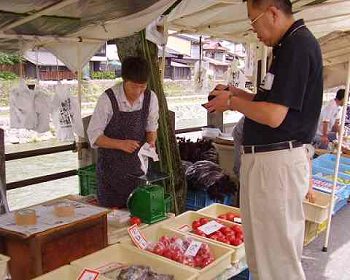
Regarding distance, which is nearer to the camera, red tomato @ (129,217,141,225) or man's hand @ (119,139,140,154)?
red tomato @ (129,217,141,225)

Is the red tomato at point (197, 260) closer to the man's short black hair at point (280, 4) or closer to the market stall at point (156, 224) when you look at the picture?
the market stall at point (156, 224)

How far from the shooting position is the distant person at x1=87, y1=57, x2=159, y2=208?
2.61m

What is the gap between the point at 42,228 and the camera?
1.77m

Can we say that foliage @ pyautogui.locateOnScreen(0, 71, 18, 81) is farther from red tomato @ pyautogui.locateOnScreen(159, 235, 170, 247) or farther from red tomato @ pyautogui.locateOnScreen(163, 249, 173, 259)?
red tomato @ pyautogui.locateOnScreen(163, 249, 173, 259)

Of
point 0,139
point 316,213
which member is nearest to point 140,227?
point 0,139

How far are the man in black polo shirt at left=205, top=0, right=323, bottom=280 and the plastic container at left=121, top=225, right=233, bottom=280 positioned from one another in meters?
0.18

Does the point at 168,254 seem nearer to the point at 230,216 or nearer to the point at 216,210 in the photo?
the point at 230,216

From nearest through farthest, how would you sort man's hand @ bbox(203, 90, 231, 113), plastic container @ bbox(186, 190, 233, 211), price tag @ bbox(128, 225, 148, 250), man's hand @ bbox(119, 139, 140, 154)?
man's hand @ bbox(203, 90, 231, 113) < price tag @ bbox(128, 225, 148, 250) < man's hand @ bbox(119, 139, 140, 154) < plastic container @ bbox(186, 190, 233, 211)

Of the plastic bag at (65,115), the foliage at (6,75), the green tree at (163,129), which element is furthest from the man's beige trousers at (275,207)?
the foliage at (6,75)

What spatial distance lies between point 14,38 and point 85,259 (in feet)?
5.19

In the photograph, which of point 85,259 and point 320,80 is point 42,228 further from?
point 320,80

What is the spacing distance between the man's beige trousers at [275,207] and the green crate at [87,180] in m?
1.93

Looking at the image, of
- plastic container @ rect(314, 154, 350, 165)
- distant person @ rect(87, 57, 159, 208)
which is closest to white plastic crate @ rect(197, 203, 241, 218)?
distant person @ rect(87, 57, 159, 208)

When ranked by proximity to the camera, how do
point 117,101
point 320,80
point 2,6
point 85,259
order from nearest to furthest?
point 320,80, point 85,259, point 2,6, point 117,101
